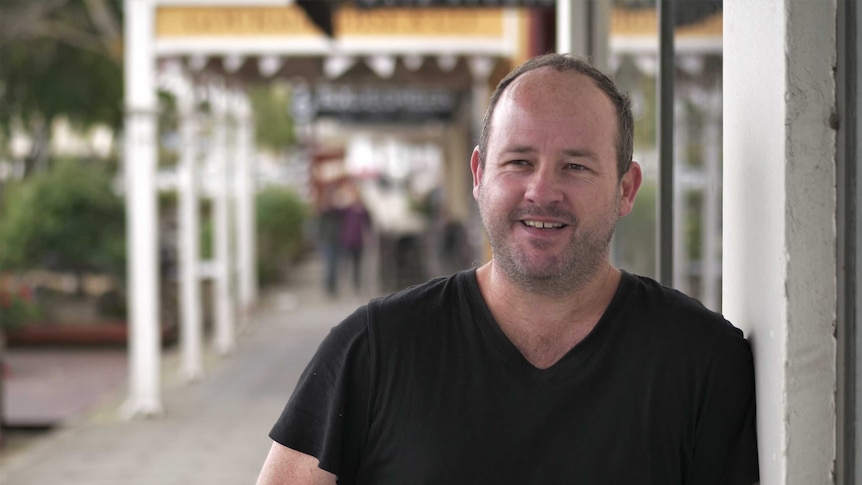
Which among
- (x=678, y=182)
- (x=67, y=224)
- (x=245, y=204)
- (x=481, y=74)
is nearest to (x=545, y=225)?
(x=678, y=182)

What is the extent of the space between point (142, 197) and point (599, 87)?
24.8 feet

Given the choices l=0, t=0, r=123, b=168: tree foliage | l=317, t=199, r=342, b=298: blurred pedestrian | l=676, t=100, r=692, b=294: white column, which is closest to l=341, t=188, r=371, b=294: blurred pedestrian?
l=317, t=199, r=342, b=298: blurred pedestrian

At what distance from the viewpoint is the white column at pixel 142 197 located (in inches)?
350

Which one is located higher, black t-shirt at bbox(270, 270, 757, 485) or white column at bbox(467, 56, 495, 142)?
white column at bbox(467, 56, 495, 142)

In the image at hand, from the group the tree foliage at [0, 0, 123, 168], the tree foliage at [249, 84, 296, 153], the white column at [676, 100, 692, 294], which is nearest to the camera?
the white column at [676, 100, 692, 294]

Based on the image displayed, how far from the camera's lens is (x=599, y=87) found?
1898mm

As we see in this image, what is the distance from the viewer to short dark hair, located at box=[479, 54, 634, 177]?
191 cm

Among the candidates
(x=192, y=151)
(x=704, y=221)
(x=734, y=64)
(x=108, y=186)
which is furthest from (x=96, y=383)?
(x=734, y=64)

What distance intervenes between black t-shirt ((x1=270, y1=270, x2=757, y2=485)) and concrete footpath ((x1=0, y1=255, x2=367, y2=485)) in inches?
214

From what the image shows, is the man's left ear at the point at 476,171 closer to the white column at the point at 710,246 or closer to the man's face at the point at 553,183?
the man's face at the point at 553,183

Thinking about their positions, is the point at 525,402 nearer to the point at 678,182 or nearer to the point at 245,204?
the point at 678,182

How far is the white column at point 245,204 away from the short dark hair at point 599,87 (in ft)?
39.5

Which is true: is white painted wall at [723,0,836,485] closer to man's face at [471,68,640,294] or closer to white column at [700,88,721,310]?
man's face at [471,68,640,294]

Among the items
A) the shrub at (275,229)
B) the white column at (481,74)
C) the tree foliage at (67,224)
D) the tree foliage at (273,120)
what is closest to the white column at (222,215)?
the tree foliage at (67,224)
